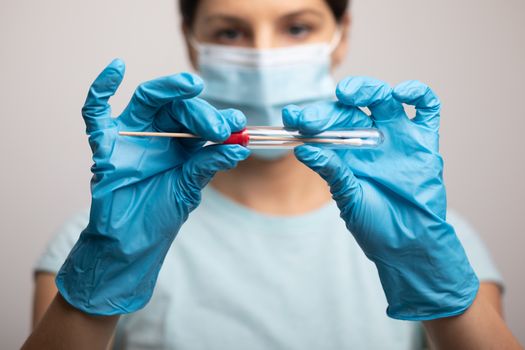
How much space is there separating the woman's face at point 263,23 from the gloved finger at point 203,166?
1.67 ft

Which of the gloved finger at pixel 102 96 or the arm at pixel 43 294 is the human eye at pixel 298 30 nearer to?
the gloved finger at pixel 102 96

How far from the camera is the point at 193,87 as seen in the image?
1026 millimetres

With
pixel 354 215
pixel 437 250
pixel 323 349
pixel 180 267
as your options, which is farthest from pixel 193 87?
pixel 323 349

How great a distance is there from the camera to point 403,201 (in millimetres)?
1120

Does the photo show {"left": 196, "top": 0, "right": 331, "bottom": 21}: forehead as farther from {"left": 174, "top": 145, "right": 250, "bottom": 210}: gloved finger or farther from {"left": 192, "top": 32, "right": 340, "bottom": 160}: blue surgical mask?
{"left": 174, "top": 145, "right": 250, "bottom": 210}: gloved finger

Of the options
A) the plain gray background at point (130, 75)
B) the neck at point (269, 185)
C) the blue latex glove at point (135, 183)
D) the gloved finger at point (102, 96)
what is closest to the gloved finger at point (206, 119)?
the blue latex glove at point (135, 183)

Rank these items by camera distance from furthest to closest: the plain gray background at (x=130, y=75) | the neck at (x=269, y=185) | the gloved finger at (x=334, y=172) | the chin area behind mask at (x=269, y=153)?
the plain gray background at (x=130, y=75), the neck at (x=269, y=185), the chin area behind mask at (x=269, y=153), the gloved finger at (x=334, y=172)

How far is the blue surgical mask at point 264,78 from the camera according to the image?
1494mm

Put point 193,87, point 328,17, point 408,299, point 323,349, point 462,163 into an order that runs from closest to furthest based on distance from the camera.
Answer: point 193,87 → point 408,299 → point 323,349 → point 328,17 → point 462,163

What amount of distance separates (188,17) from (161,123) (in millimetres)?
643

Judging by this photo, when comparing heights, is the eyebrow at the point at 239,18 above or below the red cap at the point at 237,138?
above

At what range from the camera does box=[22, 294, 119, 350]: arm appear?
3.57 feet

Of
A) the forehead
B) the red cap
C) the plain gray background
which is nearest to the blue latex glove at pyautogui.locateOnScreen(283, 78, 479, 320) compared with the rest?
the red cap

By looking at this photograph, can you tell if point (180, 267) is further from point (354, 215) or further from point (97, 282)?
point (354, 215)
